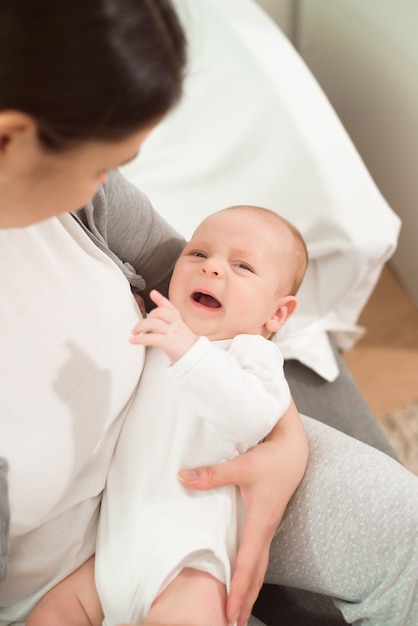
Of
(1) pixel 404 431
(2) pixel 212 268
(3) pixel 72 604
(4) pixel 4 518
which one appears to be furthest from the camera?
(1) pixel 404 431

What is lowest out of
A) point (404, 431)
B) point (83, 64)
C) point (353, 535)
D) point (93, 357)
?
point (404, 431)

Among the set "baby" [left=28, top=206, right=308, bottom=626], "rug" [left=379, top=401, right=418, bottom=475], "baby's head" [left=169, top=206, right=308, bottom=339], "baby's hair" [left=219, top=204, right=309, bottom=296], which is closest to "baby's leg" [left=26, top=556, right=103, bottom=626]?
"baby" [left=28, top=206, right=308, bottom=626]

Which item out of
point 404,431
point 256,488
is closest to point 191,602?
point 256,488

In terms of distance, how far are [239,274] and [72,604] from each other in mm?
514

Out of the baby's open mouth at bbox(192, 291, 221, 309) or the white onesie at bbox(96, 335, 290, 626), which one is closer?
the white onesie at bbox(96, 335, 290, 626)

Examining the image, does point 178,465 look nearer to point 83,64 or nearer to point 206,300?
point 206,300

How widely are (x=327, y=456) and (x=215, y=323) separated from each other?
0.25 m

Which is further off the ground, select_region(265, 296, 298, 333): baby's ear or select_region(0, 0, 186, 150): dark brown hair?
select_region(0, 0, 186, 150): dark brown hair

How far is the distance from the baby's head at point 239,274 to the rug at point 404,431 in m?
0.88

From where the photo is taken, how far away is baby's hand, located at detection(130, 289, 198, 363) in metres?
0.73

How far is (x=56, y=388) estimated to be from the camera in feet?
2.45

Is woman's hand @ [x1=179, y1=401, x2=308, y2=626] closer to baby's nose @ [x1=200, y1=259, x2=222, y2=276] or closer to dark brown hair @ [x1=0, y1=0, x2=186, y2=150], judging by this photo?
baby's nose @ [x1=200, y1=259, x2=222, y2=276]

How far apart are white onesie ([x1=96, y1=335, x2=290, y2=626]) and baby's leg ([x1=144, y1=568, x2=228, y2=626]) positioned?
0.01 metres

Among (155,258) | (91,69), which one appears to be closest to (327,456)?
(155,258)
